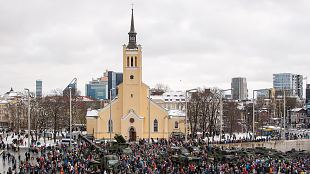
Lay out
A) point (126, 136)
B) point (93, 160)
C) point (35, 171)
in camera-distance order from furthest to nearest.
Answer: point (126, 136) → point (93, 160) → point (35, 171)

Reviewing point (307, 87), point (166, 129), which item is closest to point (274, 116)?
point (307, 87)

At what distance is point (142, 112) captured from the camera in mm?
76438

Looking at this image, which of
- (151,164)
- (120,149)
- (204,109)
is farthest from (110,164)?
(204,109)

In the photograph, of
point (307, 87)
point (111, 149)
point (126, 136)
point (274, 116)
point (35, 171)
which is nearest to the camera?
point (35, 171)

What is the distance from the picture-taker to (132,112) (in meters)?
75.3

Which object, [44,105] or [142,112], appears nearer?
[142,112]

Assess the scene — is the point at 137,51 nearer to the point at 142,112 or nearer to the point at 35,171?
the point at 142,112

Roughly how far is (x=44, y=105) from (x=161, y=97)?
46.8m

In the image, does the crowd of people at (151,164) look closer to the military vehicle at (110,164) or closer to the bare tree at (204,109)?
the military vehicle at (110,164)

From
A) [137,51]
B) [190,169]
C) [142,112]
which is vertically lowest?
[190,169]

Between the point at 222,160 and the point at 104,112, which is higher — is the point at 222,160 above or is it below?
below

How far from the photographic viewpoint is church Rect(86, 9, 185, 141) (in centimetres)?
7519

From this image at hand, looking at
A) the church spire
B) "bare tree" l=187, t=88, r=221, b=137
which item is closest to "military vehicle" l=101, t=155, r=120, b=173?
the church spire

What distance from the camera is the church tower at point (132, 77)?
249 feet
